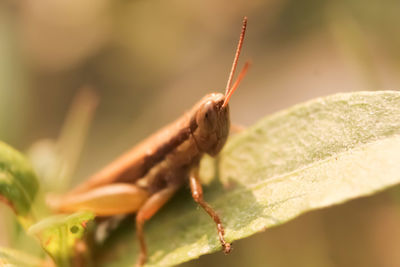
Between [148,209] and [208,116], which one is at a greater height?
[208,116]

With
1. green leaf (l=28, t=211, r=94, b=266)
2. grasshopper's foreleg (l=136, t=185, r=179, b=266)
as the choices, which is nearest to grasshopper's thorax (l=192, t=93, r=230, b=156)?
grasshopper's foreleg (l=136, t=185, r=179, b=266)

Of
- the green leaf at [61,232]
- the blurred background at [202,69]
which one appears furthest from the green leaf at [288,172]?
the blurred background at [202,69]

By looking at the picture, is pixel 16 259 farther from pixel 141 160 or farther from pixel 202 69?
pixel 202 69

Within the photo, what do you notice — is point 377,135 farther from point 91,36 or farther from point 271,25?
point 91,36

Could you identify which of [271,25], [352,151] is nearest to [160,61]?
[271,25]

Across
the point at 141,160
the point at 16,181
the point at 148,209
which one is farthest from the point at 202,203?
the point at 16,181
